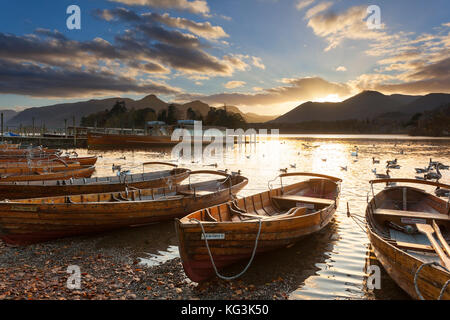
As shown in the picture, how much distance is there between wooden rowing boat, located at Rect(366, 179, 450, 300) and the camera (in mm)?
5176

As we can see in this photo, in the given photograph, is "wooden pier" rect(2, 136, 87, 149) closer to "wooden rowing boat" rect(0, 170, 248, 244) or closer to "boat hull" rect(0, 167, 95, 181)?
"boat hull" rect(0, 167, 95, 181)

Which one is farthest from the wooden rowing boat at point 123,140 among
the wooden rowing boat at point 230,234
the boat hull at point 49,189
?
the wooden rowing boat at point 230,234

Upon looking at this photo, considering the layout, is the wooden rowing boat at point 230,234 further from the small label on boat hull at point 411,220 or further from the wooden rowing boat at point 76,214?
the wooden rowing boat at point 76,214

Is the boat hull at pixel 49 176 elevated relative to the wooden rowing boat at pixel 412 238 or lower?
elevated

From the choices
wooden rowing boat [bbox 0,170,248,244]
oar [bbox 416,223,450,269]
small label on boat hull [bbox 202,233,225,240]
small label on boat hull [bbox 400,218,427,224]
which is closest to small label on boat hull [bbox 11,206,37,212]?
wooden rowing boat [bbox 0,170,248,244]

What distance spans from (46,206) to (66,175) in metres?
11.7

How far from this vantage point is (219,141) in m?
100

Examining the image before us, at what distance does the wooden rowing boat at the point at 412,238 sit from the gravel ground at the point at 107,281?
2469mm

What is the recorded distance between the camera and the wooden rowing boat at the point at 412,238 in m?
5.18

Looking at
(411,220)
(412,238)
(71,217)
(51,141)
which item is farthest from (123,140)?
(412,238)

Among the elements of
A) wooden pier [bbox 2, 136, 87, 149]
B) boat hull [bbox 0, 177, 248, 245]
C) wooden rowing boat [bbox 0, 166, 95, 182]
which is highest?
wooden pier [bbox 2, 136, 87, 149]

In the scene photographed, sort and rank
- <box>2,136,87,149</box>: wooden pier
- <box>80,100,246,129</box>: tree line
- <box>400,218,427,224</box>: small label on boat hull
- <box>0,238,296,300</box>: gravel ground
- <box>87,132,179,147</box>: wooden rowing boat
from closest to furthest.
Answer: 1. <box>0,238,296,300</box>: gravel ground
2. <box>400,218,427,224</box>: small label on boat hull
3. <box>2,136,87,149</box>: wooden pier
4. <box>87,132,179,147</box>: wooden rowing boat
5. <box>80,100,246,129</box>: tree line

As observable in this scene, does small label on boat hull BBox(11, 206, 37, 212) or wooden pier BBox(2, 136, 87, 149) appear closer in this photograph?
small label on boat hull BBox(11, 206, 37, 212)

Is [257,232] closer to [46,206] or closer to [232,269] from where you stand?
[232,269]
